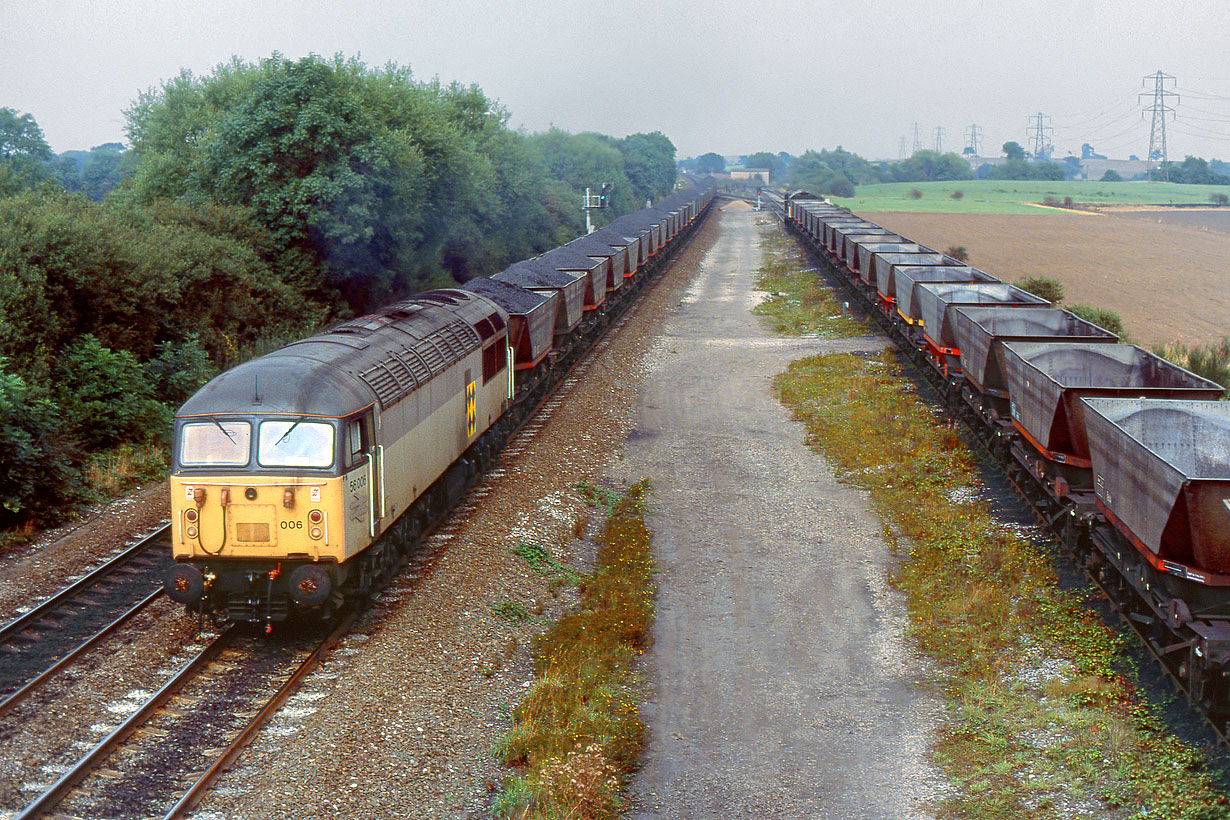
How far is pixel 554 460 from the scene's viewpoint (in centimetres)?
2338

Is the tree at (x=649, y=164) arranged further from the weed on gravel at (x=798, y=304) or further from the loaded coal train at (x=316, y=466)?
the loaded coal train at (x=316, y=466)

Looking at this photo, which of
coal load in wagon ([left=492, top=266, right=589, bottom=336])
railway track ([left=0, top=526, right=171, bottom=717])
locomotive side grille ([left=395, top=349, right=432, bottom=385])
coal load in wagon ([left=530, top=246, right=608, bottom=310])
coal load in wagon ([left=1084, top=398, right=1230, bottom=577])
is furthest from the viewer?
coal load in wagon ([left=530, top=246, right=608, bottom=310])

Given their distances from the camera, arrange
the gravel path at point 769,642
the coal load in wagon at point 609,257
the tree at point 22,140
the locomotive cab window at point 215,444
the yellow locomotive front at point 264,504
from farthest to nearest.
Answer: the tree at point 22,140, the coal load in wagon at point 609,257, the locomotive cab window at point 215,444, the yellow locomotive front at point 264,504, the gravel path at point 769,642

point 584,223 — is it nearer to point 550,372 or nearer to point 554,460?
point 550,372

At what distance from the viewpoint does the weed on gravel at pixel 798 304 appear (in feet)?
139

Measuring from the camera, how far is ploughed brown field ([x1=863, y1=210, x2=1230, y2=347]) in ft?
153

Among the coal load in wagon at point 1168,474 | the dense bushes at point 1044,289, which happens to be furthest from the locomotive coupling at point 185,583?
the dense bushes at point 1044,289

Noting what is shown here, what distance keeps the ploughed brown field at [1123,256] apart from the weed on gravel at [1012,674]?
72.8 ft

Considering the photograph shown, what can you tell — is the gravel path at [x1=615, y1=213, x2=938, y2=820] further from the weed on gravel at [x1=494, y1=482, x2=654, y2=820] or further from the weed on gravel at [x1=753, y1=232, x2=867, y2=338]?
the weed on gravel at [x1=753, y1=232, x2=867, y2=338]

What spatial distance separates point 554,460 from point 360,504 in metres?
10.00

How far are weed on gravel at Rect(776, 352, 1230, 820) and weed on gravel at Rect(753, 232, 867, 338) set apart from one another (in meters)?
18.9

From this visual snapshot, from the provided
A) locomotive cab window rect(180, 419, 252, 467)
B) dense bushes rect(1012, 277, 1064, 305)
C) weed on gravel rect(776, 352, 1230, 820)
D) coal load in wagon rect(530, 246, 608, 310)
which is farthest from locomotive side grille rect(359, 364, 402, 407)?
dense bushes rect(1012, 277, 1064, 305)

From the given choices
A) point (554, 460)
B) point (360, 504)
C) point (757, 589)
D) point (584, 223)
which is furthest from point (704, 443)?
point (584, 223)

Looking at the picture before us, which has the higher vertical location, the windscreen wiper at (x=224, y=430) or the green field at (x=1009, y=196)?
the green field at (x=1009, y=196)
